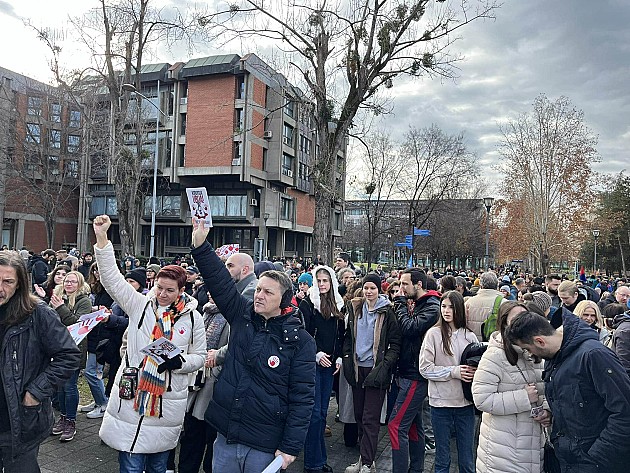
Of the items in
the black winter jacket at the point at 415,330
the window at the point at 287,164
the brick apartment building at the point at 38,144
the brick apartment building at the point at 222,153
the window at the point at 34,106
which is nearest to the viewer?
the black winter jacket at the point at 415,330

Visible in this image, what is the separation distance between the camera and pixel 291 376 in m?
3.00

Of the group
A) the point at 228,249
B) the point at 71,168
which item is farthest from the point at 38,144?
the point at 228,249

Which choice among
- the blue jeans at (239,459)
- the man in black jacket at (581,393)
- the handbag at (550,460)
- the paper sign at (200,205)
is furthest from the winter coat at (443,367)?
the paper sign at (200,205)

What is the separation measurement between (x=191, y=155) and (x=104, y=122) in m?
11.9

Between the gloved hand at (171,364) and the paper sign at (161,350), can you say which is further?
the gloved hand at (171,364)

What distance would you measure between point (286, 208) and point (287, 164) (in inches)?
165

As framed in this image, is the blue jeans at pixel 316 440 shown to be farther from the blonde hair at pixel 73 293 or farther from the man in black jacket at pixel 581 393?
the blonde hair at pixel 73 293

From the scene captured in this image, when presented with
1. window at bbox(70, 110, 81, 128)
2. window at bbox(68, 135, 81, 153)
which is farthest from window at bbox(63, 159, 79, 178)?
window at bbox(70, 110, 81, 128)

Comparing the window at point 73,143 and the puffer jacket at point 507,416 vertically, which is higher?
the window at point 73,143

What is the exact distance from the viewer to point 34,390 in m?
2.98

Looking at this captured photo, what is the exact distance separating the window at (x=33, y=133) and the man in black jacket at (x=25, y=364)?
36198mm

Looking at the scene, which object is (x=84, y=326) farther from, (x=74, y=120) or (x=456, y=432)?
(x=74, y=120)

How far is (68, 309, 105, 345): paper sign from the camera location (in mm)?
4770

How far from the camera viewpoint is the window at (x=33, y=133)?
33.6m
